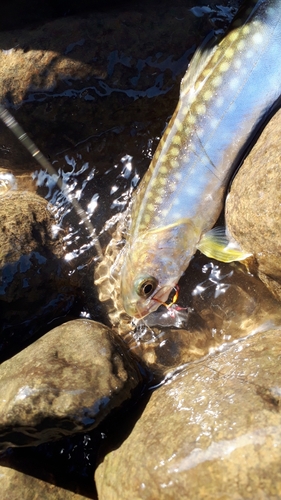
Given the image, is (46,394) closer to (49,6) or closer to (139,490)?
(139,490)

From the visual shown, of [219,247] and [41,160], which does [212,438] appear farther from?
[41,160]

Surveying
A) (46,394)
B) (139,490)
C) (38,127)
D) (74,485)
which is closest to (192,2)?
(38,127)

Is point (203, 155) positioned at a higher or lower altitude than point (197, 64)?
lower

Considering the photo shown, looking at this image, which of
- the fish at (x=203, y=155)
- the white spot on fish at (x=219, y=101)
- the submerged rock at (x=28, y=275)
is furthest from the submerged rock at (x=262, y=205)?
the submerged rock at (x=28, y=275)

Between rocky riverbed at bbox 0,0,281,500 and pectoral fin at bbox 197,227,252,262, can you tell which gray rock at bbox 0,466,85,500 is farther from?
pectoral fin at bbox 197,227,252,262

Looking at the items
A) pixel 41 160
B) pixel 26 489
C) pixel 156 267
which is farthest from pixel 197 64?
pixel 26 489
